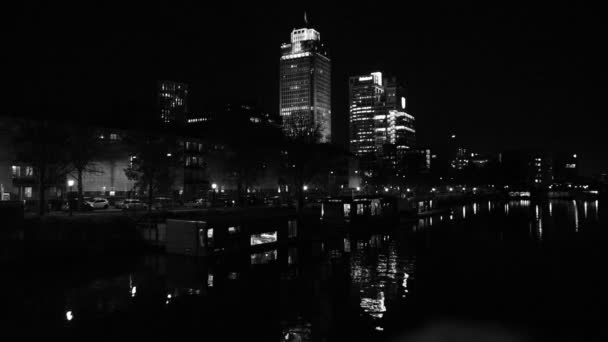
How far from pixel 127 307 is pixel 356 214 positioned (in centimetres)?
3571

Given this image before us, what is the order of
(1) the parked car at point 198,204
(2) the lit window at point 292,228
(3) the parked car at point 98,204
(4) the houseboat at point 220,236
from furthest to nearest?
(1) the parked car at point 198,204, (3) the parked car at point 98,204, (2) the lit window at point 292,228, (4) the houseboat at point 220,236

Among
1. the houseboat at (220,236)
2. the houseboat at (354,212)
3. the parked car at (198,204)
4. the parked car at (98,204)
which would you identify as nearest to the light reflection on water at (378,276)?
the houseboat at (220,236)

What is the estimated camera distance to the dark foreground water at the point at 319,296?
19984 millimetres

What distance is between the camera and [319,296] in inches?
993

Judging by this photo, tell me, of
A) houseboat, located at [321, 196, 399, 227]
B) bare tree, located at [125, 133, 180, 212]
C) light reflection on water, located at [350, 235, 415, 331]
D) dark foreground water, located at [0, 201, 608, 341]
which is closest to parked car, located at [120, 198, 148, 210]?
bare tree, located at [125, 133, 180, 212]

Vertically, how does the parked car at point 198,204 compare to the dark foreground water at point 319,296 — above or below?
above

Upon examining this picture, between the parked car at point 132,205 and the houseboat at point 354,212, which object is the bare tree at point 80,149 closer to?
the parked car at point 132,205

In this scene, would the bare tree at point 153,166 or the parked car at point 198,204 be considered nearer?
the bare tree at point 153,166

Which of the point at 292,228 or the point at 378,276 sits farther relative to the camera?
the point at 292,228

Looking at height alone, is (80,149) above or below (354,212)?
above

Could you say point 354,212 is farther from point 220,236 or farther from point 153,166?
point 220,236

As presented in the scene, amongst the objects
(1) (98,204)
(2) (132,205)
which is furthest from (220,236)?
(1) (98,204)

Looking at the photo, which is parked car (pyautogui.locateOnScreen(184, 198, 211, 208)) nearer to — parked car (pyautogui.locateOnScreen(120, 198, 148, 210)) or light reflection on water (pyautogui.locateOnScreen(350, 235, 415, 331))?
parked car (pyautogui.locateOnScreen(120, 198, 148, 210))

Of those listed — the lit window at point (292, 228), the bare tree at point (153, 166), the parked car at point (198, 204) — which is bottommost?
the lit window at point (292, 228)
